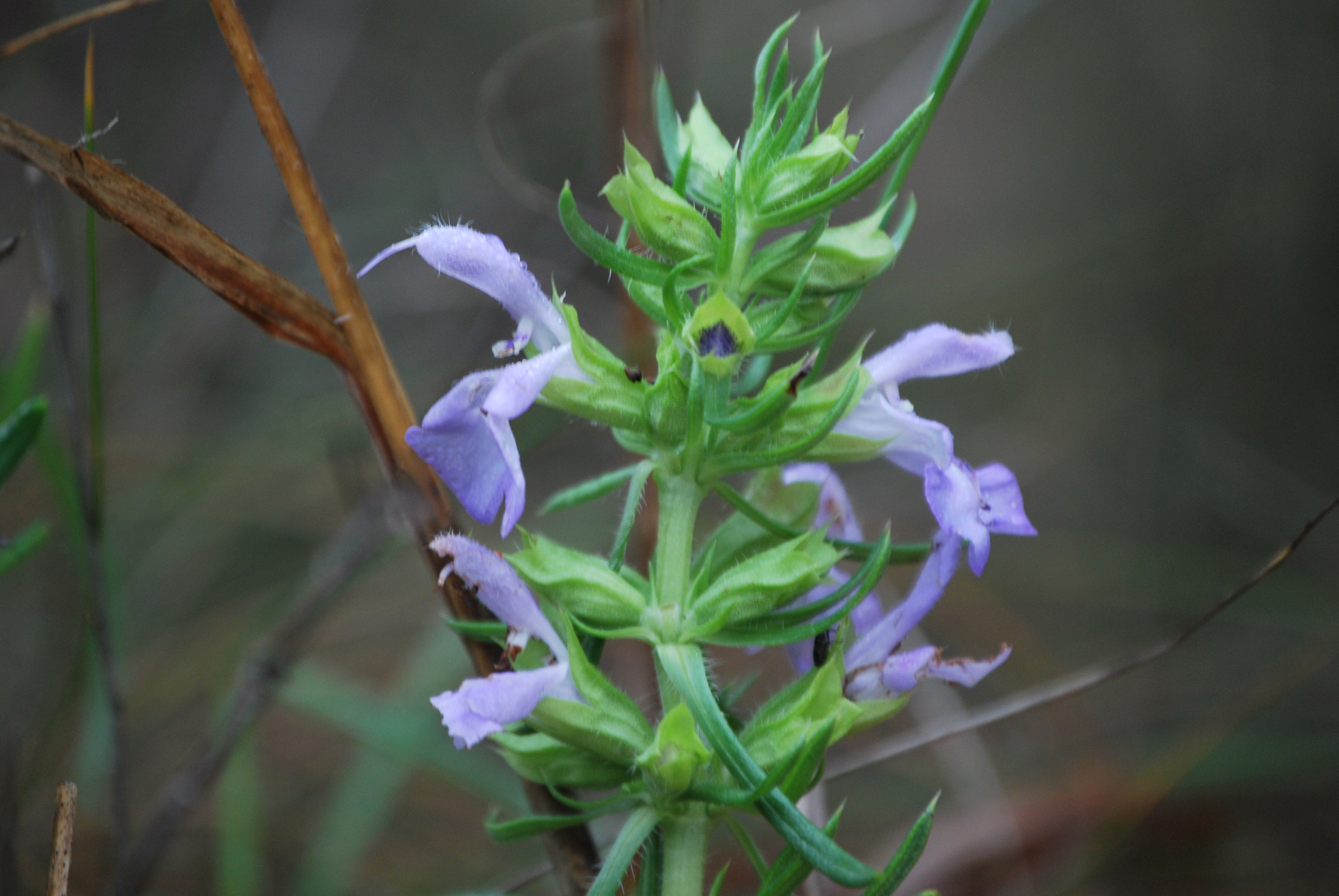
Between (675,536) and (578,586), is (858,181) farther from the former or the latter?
(578,586)

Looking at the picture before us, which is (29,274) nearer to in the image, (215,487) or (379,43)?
(215,487)

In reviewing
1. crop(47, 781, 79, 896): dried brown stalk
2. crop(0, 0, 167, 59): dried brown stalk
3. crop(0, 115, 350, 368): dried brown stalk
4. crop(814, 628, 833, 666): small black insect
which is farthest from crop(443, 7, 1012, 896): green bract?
crop(0, 0, 167, 59): dried brown stalk

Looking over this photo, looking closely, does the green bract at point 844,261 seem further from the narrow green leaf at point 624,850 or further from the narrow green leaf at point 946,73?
the narrow green leaf at point 624,850

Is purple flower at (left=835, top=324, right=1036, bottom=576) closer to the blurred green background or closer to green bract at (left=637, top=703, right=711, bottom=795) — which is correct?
green bract at (left=637, top=703, right=711, bottom=795)

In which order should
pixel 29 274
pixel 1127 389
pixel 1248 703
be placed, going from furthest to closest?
pixel 1127 389 → pixel 29 274 → pixel 1248 703

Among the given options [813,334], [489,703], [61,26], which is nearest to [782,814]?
[489,703]

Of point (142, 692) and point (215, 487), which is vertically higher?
point (215, 487)

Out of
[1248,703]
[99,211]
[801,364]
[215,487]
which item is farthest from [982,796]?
[215,487]
